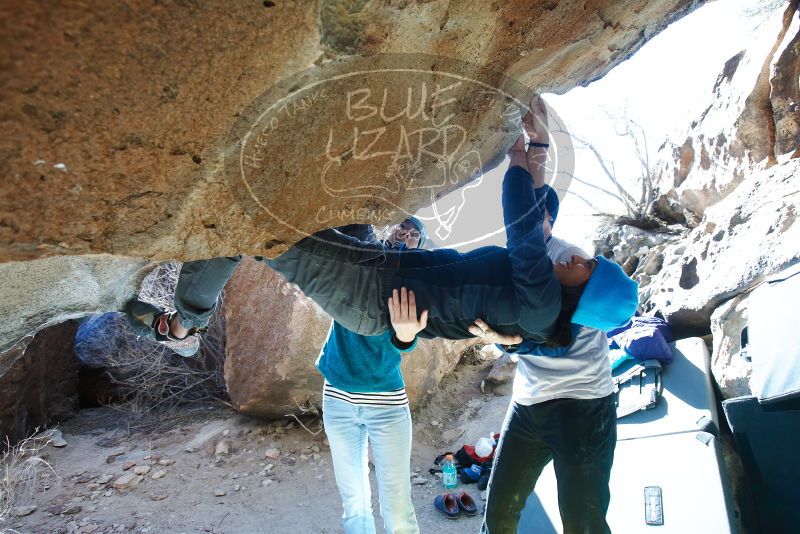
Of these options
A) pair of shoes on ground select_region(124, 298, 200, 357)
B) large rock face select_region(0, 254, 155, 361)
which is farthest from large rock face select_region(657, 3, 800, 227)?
large rock face select_region(0, 254, 155, 361)

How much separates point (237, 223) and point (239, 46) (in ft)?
1.65

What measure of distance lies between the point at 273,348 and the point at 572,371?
2742mm

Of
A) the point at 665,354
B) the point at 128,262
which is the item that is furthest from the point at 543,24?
the point at 665,354

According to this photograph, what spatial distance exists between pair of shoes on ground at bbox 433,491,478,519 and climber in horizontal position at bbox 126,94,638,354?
1826 millimetres

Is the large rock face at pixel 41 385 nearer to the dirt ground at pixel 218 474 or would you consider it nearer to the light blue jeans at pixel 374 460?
the dirt ground at pixel 218 474

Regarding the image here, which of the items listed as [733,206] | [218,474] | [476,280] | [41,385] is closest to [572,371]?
[476,280]

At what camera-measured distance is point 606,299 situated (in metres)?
1.88

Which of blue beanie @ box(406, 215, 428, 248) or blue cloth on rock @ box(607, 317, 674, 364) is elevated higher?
blue cloth on rock @ box(607, 317, 674, 364)

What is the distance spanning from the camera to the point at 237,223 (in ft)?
4.63

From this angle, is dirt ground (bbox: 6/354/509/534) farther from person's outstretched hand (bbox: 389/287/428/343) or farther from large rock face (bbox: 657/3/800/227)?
large rock face (bbox: 657/3/800/227)

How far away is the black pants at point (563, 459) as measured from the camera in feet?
6.33

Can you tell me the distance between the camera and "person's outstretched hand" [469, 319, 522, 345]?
190 centimetres

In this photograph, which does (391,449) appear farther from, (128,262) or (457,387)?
(457,387)

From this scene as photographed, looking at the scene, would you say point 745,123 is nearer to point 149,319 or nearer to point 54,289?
point 149,319
